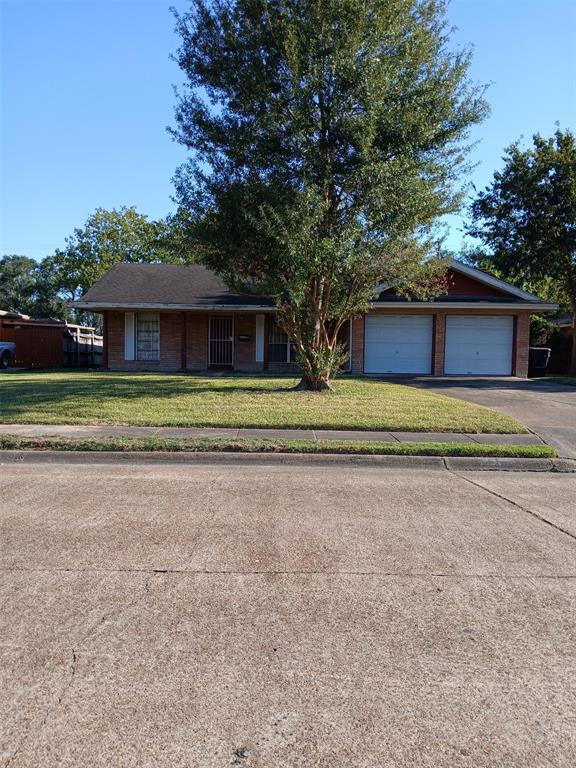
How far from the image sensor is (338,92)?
40.4 feet

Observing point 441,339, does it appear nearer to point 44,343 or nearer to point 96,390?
point 96,390

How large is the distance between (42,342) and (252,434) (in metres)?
21.0

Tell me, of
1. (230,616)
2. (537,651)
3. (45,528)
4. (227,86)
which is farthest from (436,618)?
(227,86)

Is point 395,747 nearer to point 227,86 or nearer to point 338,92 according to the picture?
point 338,92

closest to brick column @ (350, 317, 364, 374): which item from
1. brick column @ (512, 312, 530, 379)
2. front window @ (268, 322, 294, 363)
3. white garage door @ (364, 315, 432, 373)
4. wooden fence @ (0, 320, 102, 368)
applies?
white garage door @ (364, 315, 432, 373)

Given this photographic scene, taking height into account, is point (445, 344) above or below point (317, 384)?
above

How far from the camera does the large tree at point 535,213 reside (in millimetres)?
23438

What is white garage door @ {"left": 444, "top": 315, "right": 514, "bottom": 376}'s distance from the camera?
22.9m

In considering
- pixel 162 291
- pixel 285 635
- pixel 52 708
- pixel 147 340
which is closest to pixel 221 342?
pixel 147 340

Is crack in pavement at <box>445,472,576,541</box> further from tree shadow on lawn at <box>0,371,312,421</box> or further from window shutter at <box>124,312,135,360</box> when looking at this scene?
window shutter at <box>124,312,135,360</box>

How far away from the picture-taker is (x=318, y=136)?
505 inches

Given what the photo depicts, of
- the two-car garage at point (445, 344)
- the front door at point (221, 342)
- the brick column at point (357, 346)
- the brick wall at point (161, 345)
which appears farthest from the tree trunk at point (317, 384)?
the brick wall at point (161, 345)

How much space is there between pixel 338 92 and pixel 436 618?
37.0 ft

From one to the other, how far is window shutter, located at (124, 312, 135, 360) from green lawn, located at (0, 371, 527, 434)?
8577 mm
